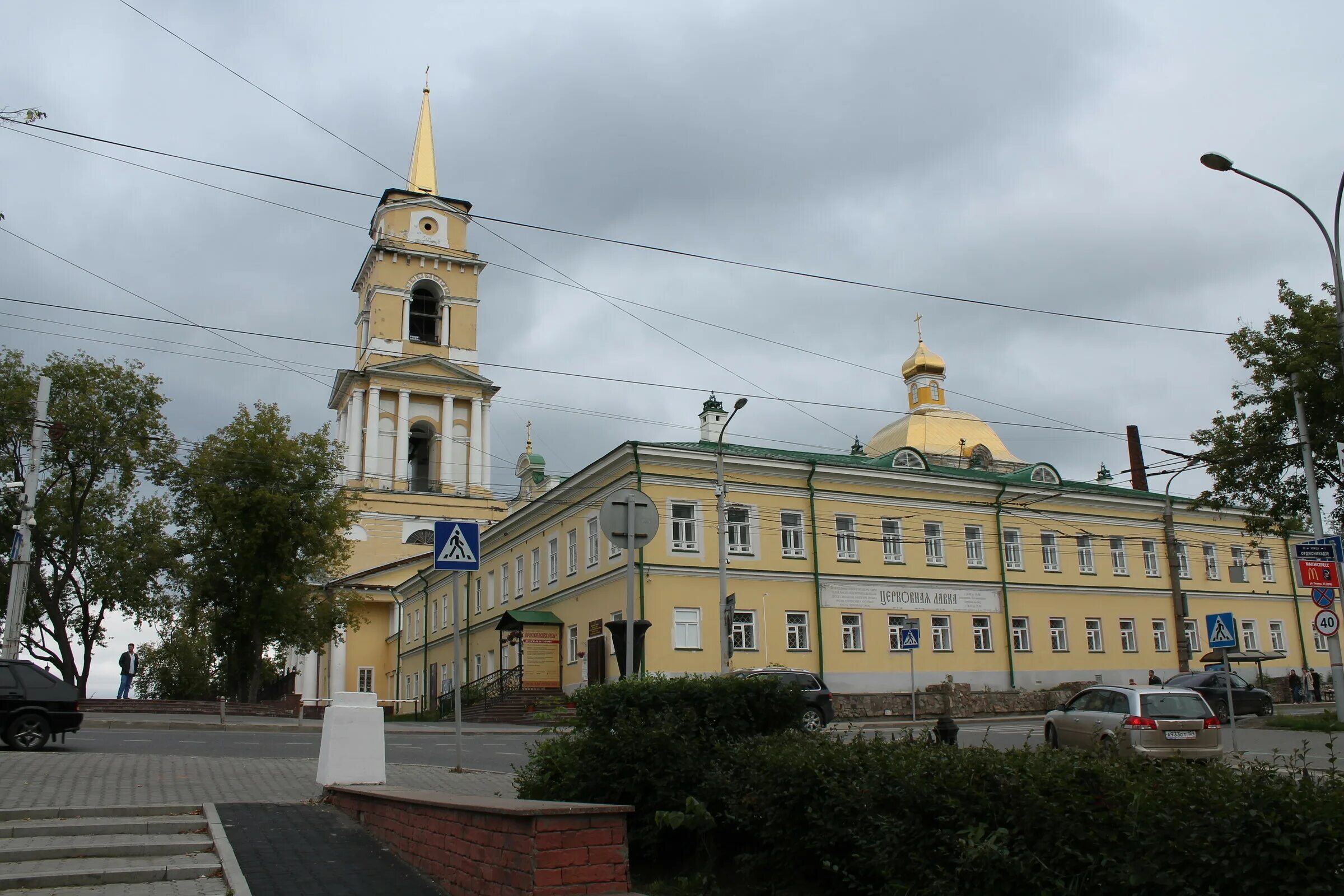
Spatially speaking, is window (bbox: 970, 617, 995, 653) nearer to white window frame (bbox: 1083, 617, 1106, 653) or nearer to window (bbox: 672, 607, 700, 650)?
white window frame (bbox: 1083, 617, 1106, 653)

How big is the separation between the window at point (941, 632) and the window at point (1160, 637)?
10998 mm

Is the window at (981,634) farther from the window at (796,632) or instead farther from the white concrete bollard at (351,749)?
the white concrete bollard at (351,749)

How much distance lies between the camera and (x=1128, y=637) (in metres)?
45.0

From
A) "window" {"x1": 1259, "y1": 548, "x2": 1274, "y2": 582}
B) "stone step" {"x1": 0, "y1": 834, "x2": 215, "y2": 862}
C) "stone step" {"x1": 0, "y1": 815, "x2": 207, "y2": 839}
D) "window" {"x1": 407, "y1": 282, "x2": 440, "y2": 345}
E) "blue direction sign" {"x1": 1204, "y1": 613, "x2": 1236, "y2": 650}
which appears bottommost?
"stone step" {"x1": 0, "y1": 834, "x2": 215, "y2": 862}

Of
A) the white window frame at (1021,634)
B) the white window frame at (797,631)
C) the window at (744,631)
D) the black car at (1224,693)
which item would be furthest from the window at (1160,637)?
the window at (744,631)

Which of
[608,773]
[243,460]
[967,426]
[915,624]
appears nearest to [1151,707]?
[608,773]

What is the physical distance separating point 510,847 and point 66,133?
1159cm

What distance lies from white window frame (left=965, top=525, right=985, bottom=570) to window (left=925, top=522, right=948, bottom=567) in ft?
4.08

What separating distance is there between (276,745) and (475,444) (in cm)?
4414

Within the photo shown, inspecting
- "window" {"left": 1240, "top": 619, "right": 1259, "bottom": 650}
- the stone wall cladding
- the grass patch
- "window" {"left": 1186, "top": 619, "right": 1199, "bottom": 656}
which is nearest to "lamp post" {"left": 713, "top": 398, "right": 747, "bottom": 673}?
the grass patch

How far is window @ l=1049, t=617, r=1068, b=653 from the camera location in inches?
1687

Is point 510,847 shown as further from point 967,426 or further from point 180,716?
point 967,426

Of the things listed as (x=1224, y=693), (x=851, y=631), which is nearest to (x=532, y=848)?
(x=1224, y=693)

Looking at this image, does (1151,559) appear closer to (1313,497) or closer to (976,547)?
(976,547)
